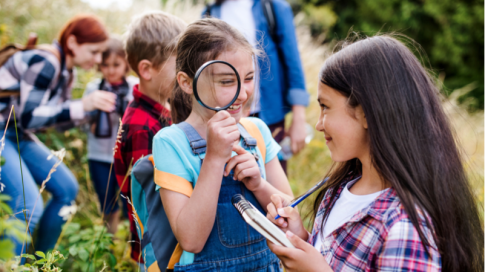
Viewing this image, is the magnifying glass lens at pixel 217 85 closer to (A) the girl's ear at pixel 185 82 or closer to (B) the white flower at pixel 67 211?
(A) the girl's ear at pixel 185 82

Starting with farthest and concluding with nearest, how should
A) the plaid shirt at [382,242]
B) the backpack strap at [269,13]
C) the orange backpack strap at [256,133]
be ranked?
1. the backpack strap at [269,13]
2. the orange backpack strap at [256,133]
3. the plaid shirt at [382,242]

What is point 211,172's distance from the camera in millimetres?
1306

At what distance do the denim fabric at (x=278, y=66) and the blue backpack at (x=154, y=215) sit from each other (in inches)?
55.4

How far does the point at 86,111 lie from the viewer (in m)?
2.82

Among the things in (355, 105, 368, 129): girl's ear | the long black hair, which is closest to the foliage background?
the long black hair

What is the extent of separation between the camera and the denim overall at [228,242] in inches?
55.1

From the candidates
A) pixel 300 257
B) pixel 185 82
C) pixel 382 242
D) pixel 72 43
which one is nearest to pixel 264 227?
pixel 300 257

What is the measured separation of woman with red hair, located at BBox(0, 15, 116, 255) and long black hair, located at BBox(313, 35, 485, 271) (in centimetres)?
204

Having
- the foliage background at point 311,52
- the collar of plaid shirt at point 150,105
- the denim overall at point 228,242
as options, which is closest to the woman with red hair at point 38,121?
the foliage background at point 311,52

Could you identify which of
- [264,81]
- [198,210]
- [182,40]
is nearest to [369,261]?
[198,210]

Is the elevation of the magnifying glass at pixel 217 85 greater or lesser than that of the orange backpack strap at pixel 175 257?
greater

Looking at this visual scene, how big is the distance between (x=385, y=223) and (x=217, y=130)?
654 millimetres

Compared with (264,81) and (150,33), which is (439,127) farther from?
(264,81)

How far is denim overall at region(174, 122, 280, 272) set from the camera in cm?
140
